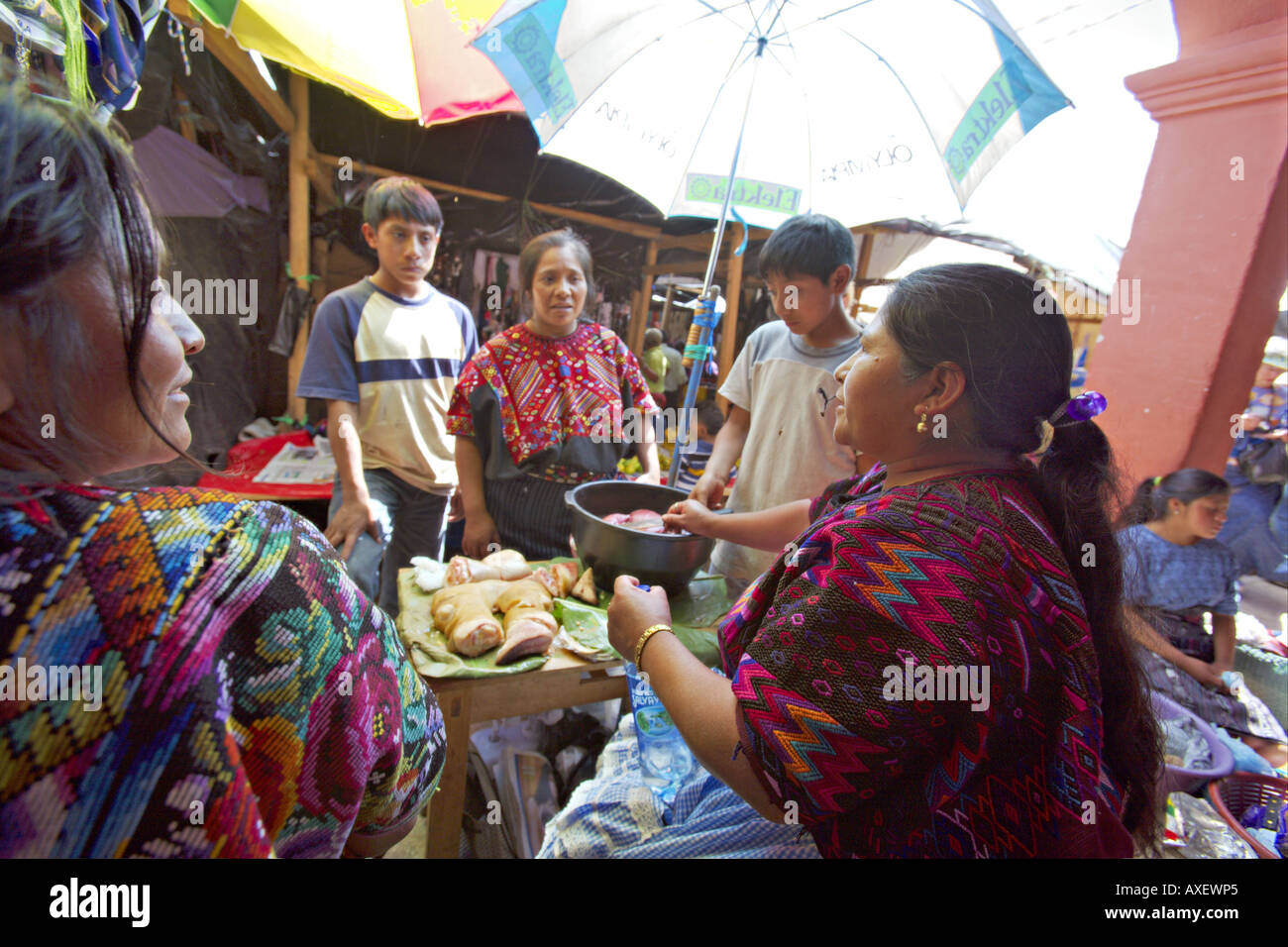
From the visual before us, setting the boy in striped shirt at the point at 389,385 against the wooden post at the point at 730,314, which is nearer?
the boy in striped shirt at the point at 389,385

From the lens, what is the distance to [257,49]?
266 centimetres

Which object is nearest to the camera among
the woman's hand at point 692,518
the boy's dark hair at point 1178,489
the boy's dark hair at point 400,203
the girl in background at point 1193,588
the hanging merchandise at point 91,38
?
the hanging merchandise at point 91,38

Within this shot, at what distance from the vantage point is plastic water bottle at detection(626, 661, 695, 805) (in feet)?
5.63

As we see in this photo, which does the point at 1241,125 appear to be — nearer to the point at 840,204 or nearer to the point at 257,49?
the point at 840,204

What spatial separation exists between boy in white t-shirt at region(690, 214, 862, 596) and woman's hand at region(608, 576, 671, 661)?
1.08 metres

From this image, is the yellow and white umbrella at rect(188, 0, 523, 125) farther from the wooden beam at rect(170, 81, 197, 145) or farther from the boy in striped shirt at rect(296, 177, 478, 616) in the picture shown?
the wooden beam at rect(170, 81, 197, 145)

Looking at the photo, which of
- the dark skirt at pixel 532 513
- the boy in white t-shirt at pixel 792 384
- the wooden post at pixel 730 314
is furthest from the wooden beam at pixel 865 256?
the dark skirt at pixel 532 513

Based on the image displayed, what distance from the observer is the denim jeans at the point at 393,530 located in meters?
2.99

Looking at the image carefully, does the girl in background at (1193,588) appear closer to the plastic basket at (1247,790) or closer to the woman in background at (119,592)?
the plastic basket at (1247,790)

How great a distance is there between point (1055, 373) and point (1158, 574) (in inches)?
129

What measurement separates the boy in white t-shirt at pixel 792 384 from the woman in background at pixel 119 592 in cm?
195

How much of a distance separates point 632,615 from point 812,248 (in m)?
1.64
